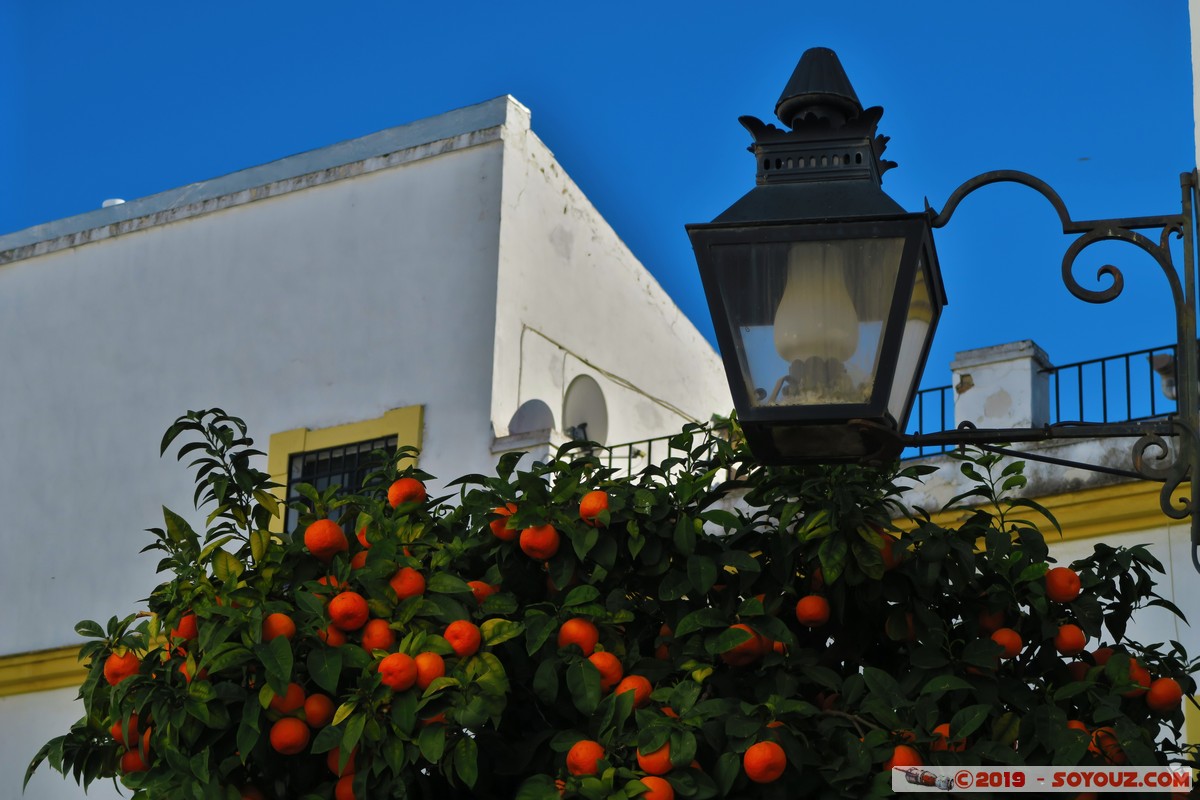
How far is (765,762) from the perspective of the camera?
3.88 metres

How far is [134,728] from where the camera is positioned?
4.33 metres

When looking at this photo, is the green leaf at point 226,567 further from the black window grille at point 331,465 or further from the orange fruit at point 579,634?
the black window grille at point 331,465

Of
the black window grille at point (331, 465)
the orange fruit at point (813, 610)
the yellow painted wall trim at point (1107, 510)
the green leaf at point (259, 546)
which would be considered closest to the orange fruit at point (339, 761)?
the green leaf at point (259, 546)

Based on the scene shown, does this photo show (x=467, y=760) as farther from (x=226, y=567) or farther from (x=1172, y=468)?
(x=1172, y=468)

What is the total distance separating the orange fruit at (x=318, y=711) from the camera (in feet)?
13.6

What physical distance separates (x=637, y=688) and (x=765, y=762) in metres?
0.44

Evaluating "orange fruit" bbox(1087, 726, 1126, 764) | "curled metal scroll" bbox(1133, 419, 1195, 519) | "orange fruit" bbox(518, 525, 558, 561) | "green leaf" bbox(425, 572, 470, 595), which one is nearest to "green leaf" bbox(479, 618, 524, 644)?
"green leaf" bbox(425, 572, 470, 595)

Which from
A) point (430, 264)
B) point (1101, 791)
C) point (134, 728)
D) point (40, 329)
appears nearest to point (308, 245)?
point (430, 264)

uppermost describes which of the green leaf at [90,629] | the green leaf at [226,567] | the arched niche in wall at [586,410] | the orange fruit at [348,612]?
the arched niche in wall at [586,410]

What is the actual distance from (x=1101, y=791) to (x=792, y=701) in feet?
2.34

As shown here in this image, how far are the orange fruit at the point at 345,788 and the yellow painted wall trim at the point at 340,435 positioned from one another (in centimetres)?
782

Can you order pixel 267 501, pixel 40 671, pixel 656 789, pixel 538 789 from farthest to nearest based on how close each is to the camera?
pixel 40 671
pixel 267 501
pixel 538 789
pixel 656 789

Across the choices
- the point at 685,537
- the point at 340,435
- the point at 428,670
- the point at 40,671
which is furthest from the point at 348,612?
the point at 40,671

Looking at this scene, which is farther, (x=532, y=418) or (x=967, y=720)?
(x=532, y=418)
